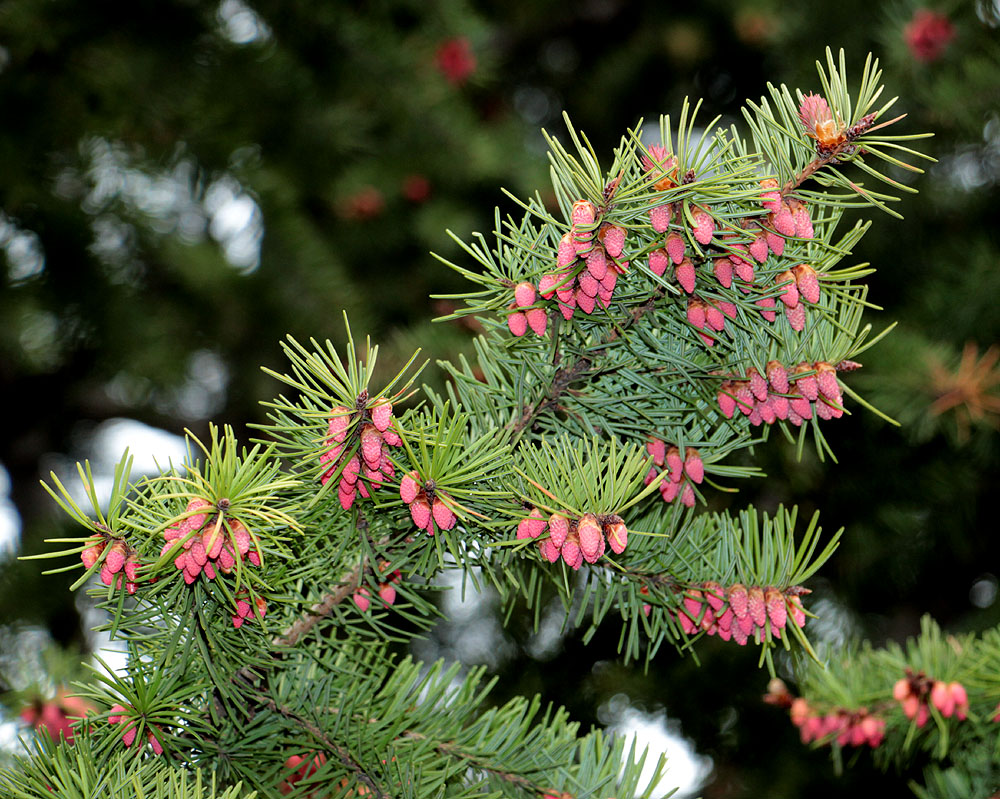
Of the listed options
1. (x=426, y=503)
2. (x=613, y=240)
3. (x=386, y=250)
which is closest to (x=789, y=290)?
(x=613, y=240)

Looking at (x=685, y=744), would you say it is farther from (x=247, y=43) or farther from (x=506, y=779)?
(x=247, y=43)

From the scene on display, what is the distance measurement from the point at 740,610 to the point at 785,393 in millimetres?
123

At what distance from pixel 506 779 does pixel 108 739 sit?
230 millimetres

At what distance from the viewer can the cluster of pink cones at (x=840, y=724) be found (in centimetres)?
68

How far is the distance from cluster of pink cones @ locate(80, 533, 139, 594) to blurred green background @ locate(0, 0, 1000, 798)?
69cm

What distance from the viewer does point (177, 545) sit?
388 mm

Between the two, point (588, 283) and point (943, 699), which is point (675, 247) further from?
point (943, 699)

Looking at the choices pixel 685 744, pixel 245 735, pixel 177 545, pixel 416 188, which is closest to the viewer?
pixel 177 545

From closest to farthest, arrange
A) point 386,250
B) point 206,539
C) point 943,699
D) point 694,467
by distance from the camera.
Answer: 1. point 206,539
2. point 694,467
3. point 943,699
4. point 386,250

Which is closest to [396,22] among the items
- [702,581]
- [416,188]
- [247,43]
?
[416,188]

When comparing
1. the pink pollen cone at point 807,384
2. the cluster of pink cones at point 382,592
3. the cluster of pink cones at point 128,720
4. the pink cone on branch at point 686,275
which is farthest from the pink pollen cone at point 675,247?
the cluster of pink cones at point 128,720

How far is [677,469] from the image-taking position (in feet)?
1.74

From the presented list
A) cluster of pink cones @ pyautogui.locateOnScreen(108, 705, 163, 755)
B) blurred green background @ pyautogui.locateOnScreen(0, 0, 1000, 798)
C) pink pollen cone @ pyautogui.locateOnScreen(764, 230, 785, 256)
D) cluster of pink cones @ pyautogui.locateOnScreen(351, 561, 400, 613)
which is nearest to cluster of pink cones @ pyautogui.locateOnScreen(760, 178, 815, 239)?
pink pollen cone @ pyautogui.locateOnScreen(764, 230, 785, 256)

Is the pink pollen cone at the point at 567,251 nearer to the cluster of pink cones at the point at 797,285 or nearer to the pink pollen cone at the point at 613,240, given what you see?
the pink pollen cone at the point at 613,240
